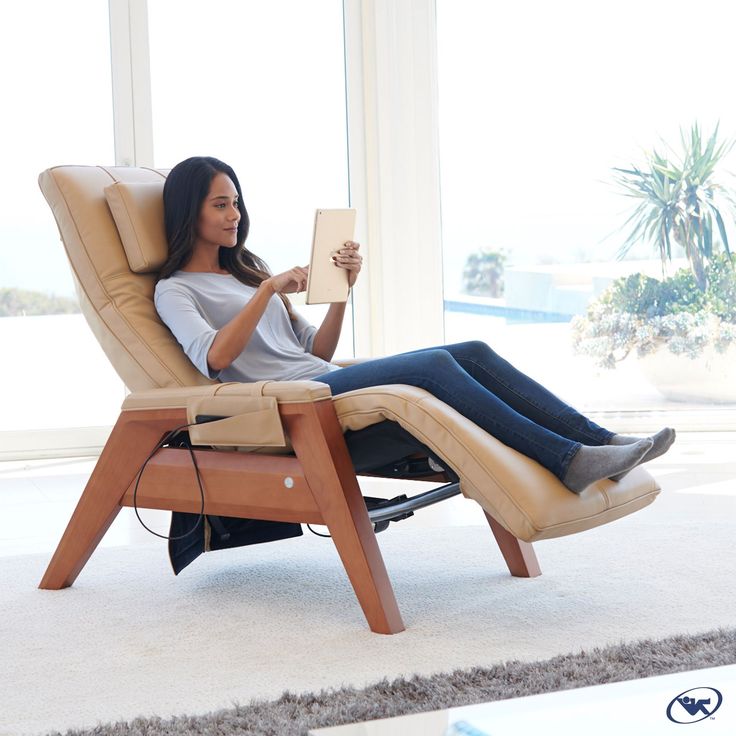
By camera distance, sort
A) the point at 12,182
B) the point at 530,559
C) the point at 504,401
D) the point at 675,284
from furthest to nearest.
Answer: the point at 675,284, the point at 12,182, the point at 530,559, the point at 504,401

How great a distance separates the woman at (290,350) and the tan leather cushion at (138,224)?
3cm

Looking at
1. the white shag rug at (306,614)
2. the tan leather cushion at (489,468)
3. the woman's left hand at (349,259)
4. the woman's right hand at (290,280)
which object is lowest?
the white shag rug at (306,614)

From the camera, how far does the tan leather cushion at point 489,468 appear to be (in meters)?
1.92

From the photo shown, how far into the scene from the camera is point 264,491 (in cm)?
215

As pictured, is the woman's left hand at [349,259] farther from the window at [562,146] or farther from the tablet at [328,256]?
the window at [562,146]

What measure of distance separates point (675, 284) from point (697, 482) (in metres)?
1.34

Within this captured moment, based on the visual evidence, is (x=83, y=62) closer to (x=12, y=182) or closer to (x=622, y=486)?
(x=12, y=182)

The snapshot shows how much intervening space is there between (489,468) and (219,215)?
100 centimetres

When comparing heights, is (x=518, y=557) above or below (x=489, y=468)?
below

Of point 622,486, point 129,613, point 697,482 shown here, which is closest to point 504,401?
point 622,486

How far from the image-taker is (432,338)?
4.70 m

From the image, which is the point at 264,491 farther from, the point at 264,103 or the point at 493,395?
the point at 264,103

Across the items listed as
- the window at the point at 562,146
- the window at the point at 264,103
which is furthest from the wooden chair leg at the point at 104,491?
the window at the point at 562,146

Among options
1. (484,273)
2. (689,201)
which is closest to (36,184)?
(484,273)
